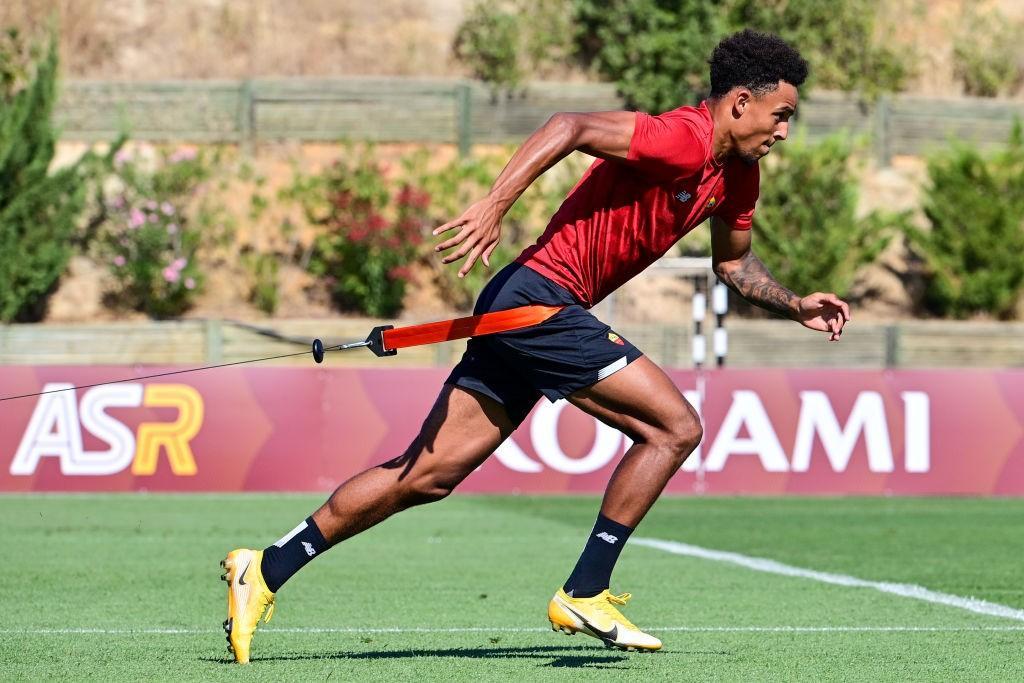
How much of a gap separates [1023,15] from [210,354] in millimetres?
21362

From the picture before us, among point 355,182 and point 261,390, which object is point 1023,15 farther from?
point 261,390

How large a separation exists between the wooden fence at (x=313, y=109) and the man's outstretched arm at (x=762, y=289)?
2177 cm

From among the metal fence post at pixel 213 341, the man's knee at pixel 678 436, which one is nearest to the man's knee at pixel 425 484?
the man's knee at pixel 678 436

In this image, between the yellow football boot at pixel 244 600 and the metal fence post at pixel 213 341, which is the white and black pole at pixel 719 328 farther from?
the yellow football boot at pixel 244 600

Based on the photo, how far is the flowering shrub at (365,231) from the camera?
2627 cm

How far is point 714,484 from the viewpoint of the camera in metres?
16.4

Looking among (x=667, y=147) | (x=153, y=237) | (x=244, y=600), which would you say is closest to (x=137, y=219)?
(x=153, y=237)

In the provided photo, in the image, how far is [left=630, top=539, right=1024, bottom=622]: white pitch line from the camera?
776 cm

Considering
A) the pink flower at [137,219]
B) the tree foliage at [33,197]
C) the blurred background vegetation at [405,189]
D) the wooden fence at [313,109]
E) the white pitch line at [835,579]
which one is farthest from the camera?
the wooden fence at [313,109]

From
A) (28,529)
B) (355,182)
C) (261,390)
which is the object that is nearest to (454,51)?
(355,182)

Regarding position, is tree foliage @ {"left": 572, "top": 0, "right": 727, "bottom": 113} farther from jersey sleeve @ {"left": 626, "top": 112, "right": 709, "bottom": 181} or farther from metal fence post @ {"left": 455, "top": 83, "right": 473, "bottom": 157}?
jersey sleeve @ {"left": 626, "top": 112, "right": 709, "bottom": 181}

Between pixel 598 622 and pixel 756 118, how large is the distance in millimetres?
1816

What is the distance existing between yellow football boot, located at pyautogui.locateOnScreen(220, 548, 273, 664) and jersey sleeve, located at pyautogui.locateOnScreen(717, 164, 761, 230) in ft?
6.97

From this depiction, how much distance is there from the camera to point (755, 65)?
5871 millimetres
